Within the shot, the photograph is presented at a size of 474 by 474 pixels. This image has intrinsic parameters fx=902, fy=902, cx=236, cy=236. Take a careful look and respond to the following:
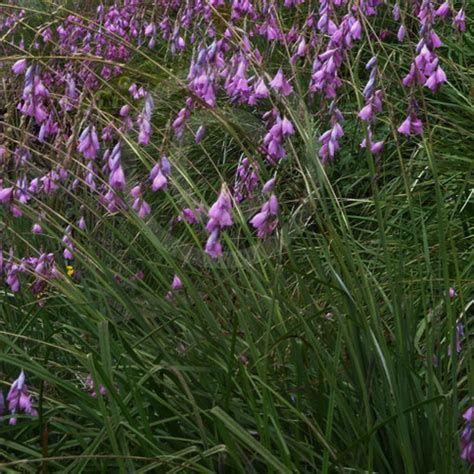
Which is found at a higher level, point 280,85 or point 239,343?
point 280,85

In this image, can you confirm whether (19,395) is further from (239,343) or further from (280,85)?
(280,85)

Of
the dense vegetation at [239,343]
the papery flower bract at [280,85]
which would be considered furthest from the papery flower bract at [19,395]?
the papery flower bract at [280,85]

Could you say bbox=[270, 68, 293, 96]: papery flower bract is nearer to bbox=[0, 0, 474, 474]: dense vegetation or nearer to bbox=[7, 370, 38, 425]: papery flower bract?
bbox=[0, 0, 474, 474]: dense vegetation

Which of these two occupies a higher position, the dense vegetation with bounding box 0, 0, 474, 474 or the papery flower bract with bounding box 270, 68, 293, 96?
the papery flower bract with bounding box 270, 68, 293, 96

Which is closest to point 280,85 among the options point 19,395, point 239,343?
point 239,343

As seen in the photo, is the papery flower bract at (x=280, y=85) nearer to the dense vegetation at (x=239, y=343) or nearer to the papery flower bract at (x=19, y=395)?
the dense vegetation at (x=239, y=343)

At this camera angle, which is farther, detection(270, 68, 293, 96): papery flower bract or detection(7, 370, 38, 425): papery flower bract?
detection(270, 68, 293, 96): papery flower bract

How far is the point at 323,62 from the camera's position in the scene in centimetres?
244

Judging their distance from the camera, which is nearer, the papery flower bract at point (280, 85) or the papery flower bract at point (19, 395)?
A: the papery flower bract at point (19, 395)

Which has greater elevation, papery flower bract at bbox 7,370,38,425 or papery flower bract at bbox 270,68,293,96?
papery flower bract at bbox 270,68,293,96

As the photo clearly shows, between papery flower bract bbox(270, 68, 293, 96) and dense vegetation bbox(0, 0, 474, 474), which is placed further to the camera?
papery flower bract bbox(270, 68, 293, 96)

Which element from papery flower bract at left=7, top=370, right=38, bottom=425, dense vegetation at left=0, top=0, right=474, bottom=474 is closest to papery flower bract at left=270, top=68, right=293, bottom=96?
dense vegetation at left=0, top=0, right=474, bottom=474

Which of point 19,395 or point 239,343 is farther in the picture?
point 239,343

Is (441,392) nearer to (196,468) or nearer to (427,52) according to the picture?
(196,468)
